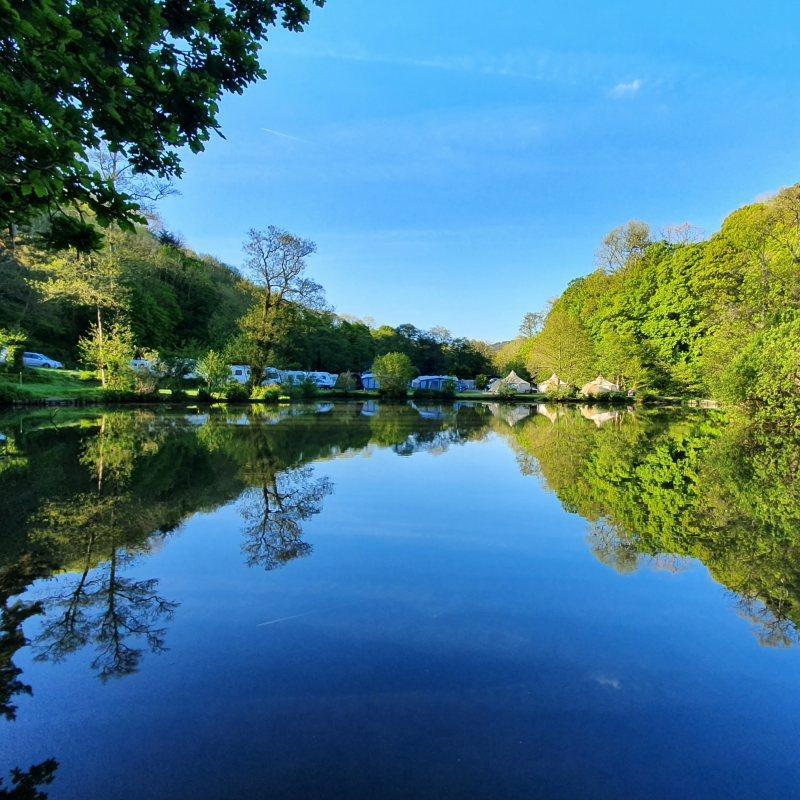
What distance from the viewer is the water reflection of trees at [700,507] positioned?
4074mm

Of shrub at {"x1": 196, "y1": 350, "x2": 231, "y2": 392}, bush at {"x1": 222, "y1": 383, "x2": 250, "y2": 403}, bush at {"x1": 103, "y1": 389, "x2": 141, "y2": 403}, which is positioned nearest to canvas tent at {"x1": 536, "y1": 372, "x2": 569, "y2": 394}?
bush at {"x1": 222, "y1": 383, "x2": 250, "y2": 403}

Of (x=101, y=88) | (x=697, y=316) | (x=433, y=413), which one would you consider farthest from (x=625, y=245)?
(x=101, y=88)

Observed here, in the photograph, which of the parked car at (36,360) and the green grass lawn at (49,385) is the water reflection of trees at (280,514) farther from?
the parked car at (36,360)

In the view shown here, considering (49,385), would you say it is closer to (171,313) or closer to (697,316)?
(171,313)

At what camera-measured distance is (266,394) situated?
31.3 meters

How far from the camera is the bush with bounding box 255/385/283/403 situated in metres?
30.9

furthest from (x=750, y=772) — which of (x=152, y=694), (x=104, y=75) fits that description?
(x=104, y=75)

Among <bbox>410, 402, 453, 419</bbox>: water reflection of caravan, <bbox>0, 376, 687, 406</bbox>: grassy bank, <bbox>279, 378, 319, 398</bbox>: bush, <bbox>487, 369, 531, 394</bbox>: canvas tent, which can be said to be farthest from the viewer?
<bbox>487, 369, 531, 394</bbox>: canvas tent

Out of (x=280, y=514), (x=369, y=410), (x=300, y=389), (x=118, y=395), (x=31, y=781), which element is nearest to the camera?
(x=31, y=781)

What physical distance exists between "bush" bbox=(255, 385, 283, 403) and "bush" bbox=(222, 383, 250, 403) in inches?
27.8

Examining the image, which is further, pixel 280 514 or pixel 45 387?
pixel 45 387

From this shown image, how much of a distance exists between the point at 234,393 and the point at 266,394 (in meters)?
2.21

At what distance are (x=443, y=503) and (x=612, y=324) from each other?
41.1 metres

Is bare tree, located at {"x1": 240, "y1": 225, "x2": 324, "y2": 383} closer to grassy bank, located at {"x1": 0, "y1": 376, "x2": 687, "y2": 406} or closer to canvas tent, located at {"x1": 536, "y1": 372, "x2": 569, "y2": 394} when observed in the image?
grassy bank, located at {"x1": 0, "y1": 376, "x2": 687, "y2": 406}
